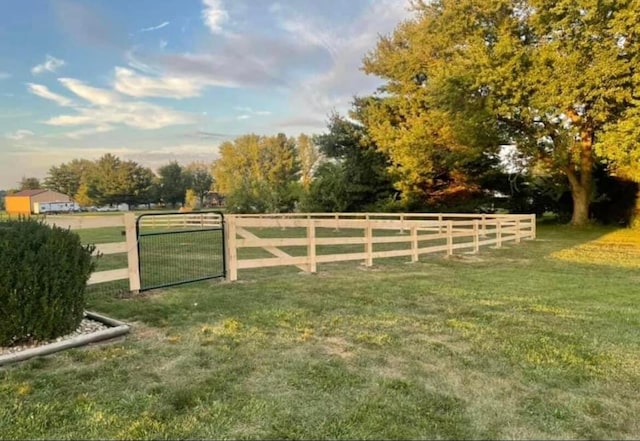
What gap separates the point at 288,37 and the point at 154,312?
11496 millimetres

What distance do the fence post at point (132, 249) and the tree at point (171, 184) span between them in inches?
2539

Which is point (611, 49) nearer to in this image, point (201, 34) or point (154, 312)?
point (201, 34)

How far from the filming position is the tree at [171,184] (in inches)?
2608

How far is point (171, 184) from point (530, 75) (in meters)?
59.8

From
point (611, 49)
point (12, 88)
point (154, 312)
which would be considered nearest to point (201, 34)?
point (12, 88)

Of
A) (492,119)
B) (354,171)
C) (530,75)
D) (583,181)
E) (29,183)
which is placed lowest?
(583,181)

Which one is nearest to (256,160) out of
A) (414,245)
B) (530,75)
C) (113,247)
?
(530,75)

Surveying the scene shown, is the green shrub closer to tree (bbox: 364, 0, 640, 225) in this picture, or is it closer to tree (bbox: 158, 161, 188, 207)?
tree (bbox: 364, 0, 640, 225)

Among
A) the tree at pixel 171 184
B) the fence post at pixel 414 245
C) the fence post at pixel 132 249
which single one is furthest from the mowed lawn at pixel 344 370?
the tree at pixel 171 184

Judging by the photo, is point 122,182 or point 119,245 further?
point 122,182

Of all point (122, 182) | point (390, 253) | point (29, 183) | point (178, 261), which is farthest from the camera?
point (122, 182)

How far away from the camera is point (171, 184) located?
66562mm

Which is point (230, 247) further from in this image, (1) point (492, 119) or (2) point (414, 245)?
(1) point (492, 119)

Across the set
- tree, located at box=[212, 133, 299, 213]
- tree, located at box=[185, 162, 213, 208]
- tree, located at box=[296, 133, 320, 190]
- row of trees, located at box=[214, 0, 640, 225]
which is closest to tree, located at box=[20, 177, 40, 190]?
tree, located at box=[185, 162, 213, 208]
